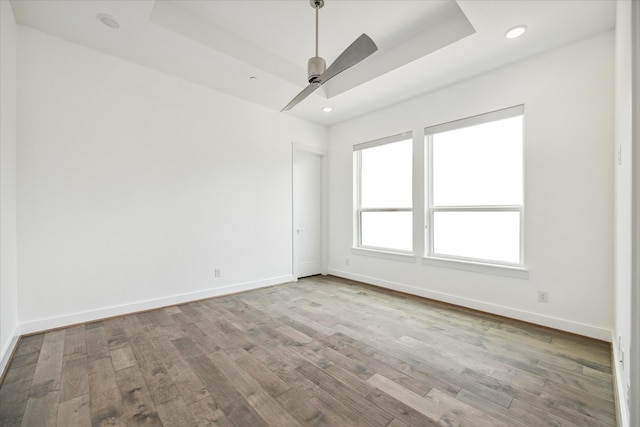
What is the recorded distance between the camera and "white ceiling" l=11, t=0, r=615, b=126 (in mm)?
2305

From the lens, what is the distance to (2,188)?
2121mm

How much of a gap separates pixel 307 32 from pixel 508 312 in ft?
12.1

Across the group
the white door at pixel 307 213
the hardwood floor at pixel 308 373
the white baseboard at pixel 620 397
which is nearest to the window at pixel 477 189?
the hardwood floor at pixel 308 373

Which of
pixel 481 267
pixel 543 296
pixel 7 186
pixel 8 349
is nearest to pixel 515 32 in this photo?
pixel 481 267

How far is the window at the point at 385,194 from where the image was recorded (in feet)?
13.5

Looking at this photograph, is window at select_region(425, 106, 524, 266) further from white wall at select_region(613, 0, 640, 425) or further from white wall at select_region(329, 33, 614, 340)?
white wall at select_region(613, 0, 640, 425)

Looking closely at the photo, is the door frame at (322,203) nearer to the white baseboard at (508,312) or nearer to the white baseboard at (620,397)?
the white baseboard at (508,312)

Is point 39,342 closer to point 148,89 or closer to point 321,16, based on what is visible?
point 148,89

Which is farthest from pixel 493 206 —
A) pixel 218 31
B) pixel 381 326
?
pixel 218 31

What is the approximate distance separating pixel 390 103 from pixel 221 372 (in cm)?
395

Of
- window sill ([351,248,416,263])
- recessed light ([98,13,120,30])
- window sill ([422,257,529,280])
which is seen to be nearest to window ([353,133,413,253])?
window sill ([351,248,416,263])

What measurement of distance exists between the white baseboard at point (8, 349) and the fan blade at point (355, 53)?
316 cm

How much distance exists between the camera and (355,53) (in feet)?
5.86

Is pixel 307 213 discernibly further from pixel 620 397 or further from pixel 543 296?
pixel 620 397
